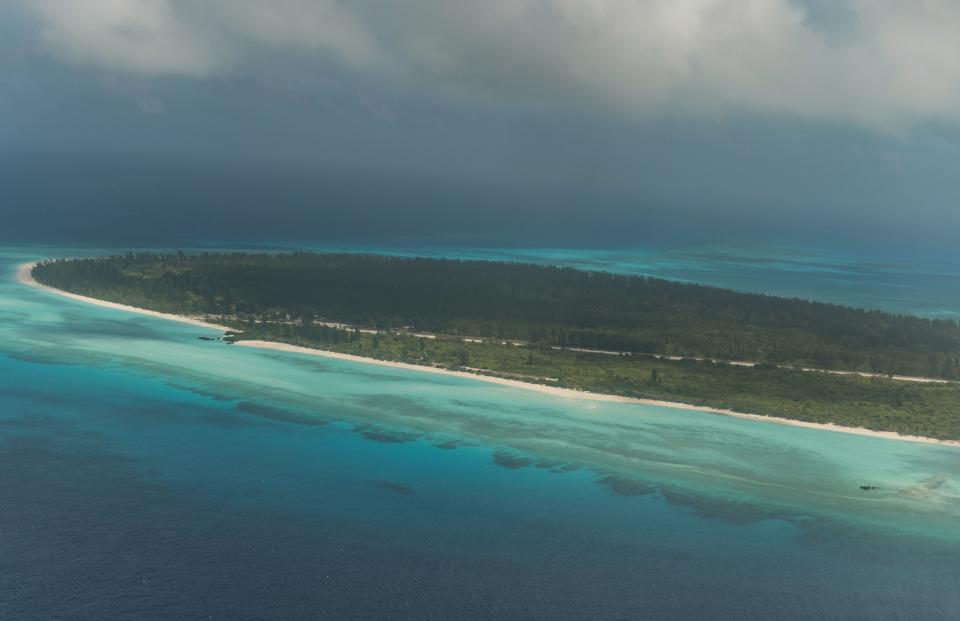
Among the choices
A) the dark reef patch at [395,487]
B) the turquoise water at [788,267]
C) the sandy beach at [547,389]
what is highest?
the turquoise water at [788,267]

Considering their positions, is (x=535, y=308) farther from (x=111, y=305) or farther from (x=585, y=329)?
(x=111, y=305)

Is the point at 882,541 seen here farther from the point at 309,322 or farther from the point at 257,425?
the point at 309,322

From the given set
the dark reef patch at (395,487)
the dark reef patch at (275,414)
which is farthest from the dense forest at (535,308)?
the dark reef patch at (395,487)

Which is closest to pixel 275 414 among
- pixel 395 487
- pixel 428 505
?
pixel 395 487

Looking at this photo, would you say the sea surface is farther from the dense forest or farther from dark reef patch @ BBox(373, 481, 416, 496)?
the dense forest

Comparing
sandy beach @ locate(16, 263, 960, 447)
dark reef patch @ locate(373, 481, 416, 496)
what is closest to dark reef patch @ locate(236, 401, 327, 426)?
dark reef patch @ locate(373, 481, 416, 496)

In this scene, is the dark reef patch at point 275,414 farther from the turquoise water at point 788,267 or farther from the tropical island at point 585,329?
the turquoise water at point 788,267
